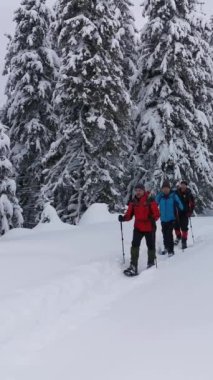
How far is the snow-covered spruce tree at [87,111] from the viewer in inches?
760

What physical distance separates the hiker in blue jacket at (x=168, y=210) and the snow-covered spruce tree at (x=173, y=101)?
27.1ft

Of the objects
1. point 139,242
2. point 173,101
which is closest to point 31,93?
point 173,101

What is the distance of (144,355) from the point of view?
5562 mm

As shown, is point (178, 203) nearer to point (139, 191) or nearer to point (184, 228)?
point (184, 228)

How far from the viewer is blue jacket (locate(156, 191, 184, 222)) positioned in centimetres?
1245

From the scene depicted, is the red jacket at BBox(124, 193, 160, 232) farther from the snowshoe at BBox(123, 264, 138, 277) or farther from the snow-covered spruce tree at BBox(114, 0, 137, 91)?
the snow-covered spruce tree at BBox(114, 0, 137, 91)

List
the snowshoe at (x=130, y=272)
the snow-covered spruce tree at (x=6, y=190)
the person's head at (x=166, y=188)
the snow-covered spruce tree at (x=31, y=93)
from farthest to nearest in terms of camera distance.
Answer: the snow-covered spruce tree at (x=31, y=93) < the snow-covered spruce tree at (x=6, y=190) < the person's head at (x=166, y=188) < the snowshoe at (x=130, y=272)

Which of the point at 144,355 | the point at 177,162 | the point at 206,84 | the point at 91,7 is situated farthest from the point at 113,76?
the point at 144,355

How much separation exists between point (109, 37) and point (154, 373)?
1721 centimetres

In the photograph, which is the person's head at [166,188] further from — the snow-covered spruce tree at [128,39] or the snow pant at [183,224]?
the snow-covered spruce tree at [128,39]

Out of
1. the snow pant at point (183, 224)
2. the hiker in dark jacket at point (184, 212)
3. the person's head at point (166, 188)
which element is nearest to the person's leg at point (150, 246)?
the person's head at point (166, 188)

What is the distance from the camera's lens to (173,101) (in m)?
21.6

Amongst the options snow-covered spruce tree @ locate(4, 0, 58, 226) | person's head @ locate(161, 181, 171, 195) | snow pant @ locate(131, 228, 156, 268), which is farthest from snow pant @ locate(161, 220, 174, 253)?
snow-covered spruce tree @ locate(4, 0, 58, 226)

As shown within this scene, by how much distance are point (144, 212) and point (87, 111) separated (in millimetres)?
10152
